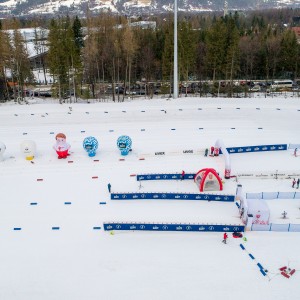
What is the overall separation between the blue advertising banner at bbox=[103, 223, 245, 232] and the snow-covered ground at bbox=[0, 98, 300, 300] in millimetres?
245

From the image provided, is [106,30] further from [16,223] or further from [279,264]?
[279,264]

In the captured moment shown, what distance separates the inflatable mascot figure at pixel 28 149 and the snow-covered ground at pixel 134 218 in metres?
0.39

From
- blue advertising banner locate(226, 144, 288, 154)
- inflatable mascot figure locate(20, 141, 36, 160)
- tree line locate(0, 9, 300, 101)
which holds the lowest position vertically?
blue advertising banner locate(226, 144, 288, 154)

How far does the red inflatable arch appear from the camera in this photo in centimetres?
1658

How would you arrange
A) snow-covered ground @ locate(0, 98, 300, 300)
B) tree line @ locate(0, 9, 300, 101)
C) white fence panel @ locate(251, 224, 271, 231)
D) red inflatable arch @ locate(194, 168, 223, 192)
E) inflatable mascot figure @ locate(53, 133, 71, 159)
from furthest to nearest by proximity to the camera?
tree line @ locate(0, 9, 300, 101), inflatable mascot figure @ locate(53, 133, 71, 159), red inflatable arch @ locate(194, 168, 223, 192), white fence panel @ locate(251, 224, 271, 231), snow-covered ground @ locate(0, 98, 300, 300)

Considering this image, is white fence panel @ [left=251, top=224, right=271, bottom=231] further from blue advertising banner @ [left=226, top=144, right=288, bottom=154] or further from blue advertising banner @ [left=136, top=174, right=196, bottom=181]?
blue advertising banner @ [left=226, top=144, right=288, bottom=154]

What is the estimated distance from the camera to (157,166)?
64.1ft

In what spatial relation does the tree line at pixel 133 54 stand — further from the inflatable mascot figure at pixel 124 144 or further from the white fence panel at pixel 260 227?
the white fence panel at pixel 260 227

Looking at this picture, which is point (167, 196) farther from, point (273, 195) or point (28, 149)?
point (28, 149)

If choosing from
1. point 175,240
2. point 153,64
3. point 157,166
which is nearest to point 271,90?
point 153,64

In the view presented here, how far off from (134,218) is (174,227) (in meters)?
1.79

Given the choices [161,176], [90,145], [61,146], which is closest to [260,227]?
[161,176]

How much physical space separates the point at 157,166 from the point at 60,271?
29.2 ft

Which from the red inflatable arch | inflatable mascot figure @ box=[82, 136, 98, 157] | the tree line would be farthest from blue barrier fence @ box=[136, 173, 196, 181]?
the tree line
